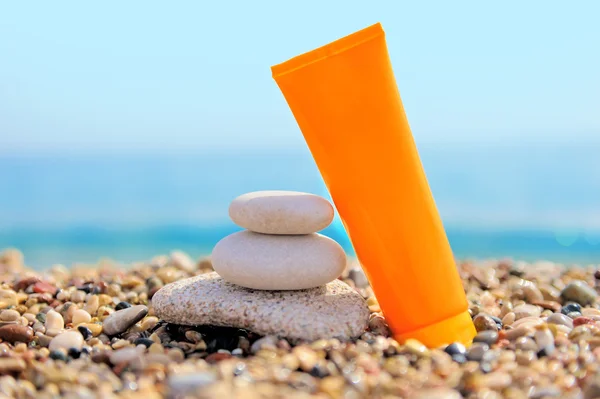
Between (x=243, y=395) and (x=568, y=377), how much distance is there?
1262 mm

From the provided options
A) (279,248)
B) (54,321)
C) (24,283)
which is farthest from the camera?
A: (24,283)

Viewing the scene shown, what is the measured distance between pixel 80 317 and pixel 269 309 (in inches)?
48.6

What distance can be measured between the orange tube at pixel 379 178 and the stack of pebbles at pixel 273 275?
0.60 ft

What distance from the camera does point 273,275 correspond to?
317 centimetres

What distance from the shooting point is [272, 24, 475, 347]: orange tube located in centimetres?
289

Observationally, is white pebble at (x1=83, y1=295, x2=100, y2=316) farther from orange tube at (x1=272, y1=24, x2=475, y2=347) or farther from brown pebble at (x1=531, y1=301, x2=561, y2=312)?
brown pebble at (x1=531, y1=301, x2=561, y2=312)

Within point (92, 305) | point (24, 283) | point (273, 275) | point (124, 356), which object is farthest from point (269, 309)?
point (24, 283)

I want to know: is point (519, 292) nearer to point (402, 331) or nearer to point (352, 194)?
point (402, 331)

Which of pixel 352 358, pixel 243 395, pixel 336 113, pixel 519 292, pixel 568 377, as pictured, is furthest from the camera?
pixel 519 292

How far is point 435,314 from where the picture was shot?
123 inches

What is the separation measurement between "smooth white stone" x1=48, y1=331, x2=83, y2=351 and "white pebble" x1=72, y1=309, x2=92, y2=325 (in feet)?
1.77

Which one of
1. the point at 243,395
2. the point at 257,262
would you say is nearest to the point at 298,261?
the point at 257,262

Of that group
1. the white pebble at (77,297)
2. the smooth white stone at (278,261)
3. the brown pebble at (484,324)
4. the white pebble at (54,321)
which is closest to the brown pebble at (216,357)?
the smooth white stone at (278,261)

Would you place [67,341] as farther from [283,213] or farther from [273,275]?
[283,213]
